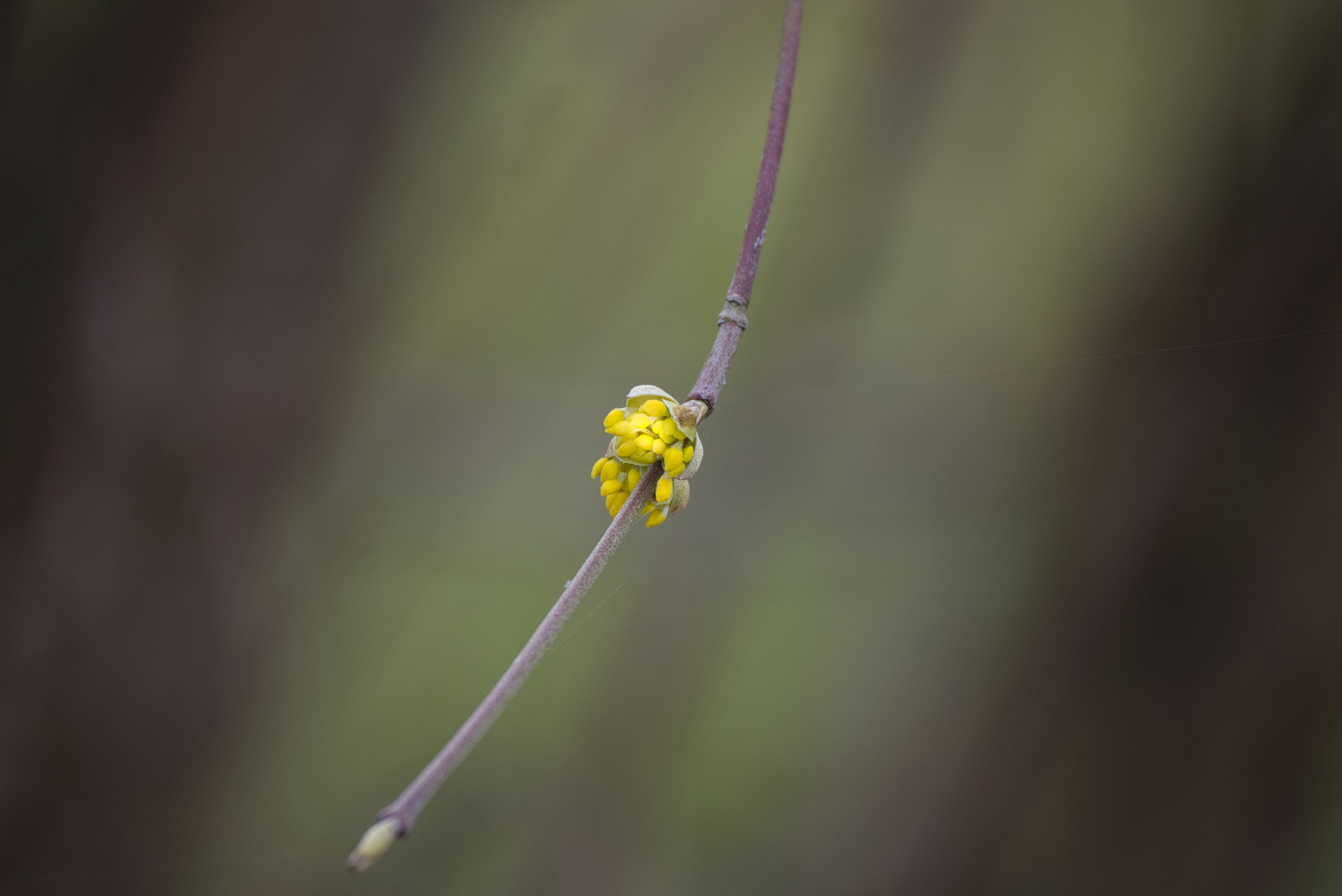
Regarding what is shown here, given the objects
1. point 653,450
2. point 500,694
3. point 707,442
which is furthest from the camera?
point 707,442

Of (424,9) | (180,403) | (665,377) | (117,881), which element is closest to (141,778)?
(117,881)

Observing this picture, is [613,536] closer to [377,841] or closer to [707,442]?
[377,841]

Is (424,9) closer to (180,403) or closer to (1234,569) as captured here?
(180,403)

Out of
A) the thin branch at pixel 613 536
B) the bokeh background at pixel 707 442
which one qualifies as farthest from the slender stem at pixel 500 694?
the bokeh background at pixel 707 442

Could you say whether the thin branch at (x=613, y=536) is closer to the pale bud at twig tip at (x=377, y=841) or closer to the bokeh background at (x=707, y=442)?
the pale bud at twig tip at (x=377, y=841)

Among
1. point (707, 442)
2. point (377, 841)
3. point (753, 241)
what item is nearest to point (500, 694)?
point (377, 841)
